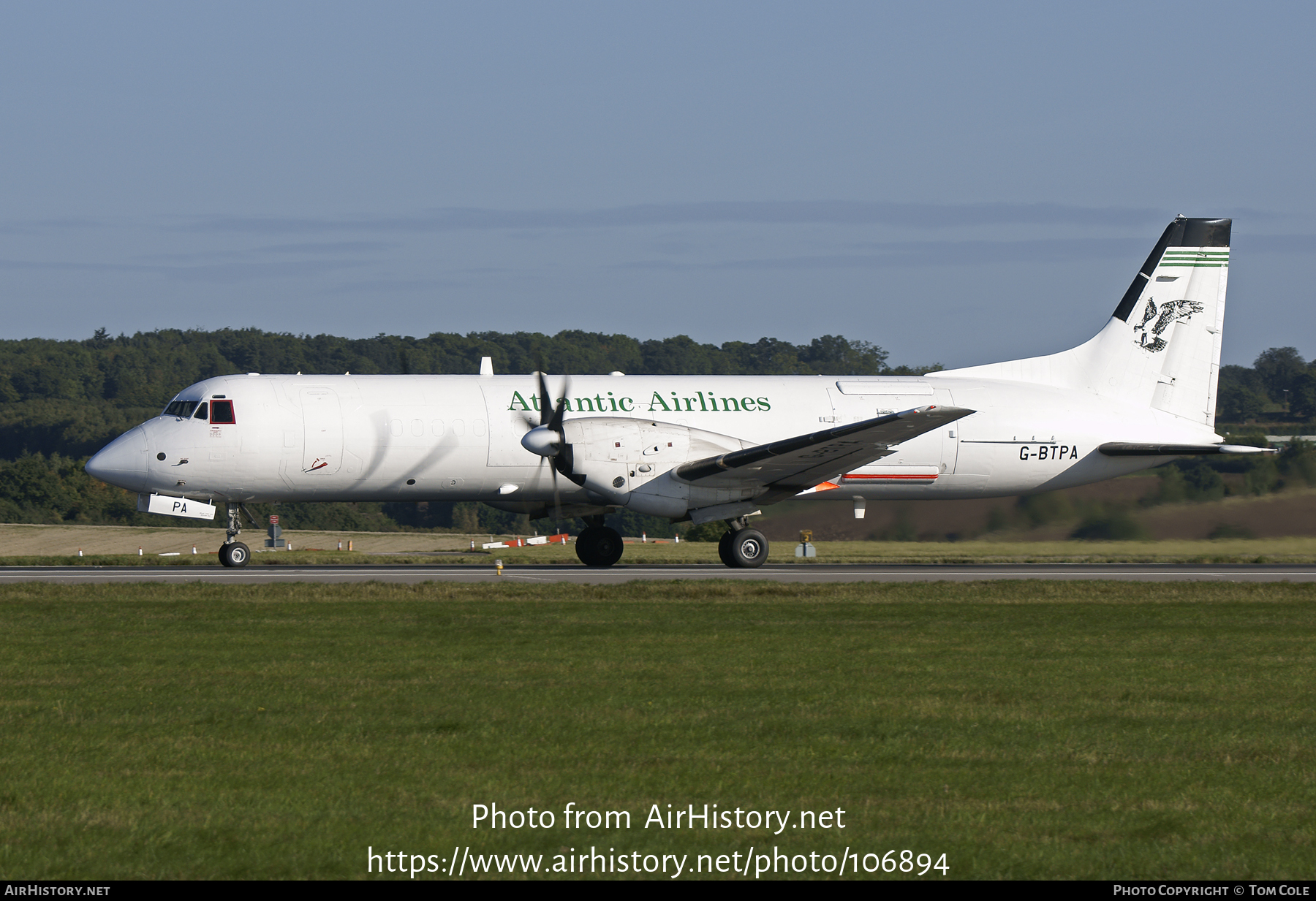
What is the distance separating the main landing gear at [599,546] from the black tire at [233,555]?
7.01 metres

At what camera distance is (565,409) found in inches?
1102

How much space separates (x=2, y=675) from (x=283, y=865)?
744 cm

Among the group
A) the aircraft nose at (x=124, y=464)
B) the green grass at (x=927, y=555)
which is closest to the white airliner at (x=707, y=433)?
the aircraft nose at (x=124, y=464)

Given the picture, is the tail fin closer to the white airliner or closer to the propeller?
the white airliner

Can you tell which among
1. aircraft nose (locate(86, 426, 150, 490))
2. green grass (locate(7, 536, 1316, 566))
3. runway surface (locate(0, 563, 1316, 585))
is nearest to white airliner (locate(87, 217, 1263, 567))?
aircraft nose (locate(86, 426, 150, 490))

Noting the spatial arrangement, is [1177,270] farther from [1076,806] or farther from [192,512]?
[1076,806]

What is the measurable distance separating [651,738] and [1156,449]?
23.7 m

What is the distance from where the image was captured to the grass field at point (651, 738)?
271 inches

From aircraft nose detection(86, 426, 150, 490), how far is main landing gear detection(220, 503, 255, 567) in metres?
2.01

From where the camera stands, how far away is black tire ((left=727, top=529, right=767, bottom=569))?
92.6ft

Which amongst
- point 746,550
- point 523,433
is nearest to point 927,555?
point 746,550

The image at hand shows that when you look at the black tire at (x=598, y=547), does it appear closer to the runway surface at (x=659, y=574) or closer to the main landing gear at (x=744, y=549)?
the runway surface at (x=659, y=574)

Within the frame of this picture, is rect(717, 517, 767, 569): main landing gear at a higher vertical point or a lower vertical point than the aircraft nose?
lower

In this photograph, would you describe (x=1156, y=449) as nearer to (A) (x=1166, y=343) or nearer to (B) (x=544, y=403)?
(A) (x=1166, y=343)
